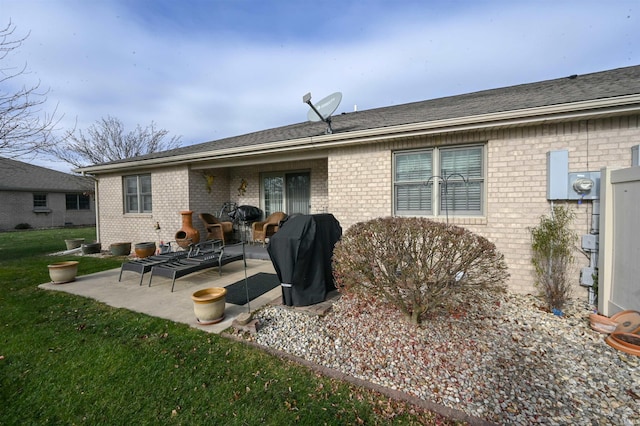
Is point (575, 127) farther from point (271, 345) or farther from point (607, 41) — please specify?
point (607, 41)

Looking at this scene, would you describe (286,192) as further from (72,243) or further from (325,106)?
(72,243)

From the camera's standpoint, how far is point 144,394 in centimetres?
247

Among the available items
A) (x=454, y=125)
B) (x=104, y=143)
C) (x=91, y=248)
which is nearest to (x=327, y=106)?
(x=454, y=125)

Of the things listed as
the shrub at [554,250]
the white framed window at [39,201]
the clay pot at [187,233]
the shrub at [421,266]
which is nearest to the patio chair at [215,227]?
the clay pot at [187,233]

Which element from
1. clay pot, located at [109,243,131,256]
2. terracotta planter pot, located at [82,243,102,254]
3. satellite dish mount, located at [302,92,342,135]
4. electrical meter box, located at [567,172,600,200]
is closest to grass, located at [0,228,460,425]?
electrical meter box, located at [567,172,600,200]

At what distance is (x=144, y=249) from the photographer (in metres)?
8.30

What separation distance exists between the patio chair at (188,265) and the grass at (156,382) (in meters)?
1.08

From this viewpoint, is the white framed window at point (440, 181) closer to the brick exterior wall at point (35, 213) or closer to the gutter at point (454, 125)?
the gutter at point (454, 125)

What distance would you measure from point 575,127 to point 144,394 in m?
6.70

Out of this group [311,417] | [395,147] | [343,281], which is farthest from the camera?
[395,147]

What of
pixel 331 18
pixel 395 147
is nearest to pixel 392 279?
pixel 395 147

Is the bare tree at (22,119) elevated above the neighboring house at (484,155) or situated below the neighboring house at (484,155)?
above

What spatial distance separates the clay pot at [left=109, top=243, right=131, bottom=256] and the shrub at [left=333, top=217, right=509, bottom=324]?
9.15m

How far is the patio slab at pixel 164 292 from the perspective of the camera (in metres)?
4.15
